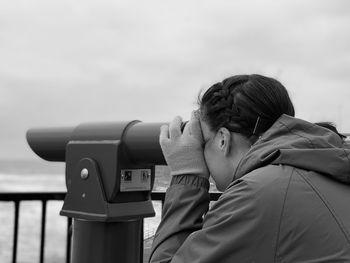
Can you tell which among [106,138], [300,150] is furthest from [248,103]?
[106,138]

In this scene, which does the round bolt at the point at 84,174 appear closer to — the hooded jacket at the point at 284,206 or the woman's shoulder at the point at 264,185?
the hooded jacket at the point at 284,206

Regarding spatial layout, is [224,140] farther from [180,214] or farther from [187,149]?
[180,214]

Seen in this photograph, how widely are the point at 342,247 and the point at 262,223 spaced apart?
0.59 ft

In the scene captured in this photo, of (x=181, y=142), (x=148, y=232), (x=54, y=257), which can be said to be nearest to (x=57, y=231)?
(x=54, y=257)

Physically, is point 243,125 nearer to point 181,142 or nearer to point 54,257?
point 181,142

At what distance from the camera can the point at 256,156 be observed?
130 centimetres

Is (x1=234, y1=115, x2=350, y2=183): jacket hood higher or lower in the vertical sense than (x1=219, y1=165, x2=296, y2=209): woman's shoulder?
higher

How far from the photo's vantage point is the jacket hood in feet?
4.04

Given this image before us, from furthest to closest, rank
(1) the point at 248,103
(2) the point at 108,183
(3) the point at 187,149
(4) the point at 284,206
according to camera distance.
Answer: (2) the point at 108,183
(3) the point at 187,149
(1) the point at 248,103
(4) the point at 284,206

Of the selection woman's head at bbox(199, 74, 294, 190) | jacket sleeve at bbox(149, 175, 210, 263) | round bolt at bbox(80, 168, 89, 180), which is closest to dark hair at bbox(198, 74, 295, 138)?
woman's head at bbox(199, 74, 294, 190)

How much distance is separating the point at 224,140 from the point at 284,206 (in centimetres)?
34

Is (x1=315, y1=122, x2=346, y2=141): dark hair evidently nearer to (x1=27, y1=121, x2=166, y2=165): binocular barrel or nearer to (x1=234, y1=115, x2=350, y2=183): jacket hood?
(x1=234, y1=115, x2=350, y2=183): jacket hood

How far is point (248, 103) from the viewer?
138 cm

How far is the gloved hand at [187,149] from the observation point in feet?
5.00
